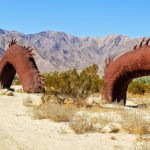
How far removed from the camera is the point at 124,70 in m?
24.1

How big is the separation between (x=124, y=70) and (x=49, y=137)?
36.2 ft

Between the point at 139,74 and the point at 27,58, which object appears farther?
the point at 27,58

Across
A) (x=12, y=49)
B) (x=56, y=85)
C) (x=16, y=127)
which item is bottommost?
(x=16, y=127)

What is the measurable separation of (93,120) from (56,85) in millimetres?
10582

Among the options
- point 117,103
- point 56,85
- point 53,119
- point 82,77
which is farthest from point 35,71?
point 53,119

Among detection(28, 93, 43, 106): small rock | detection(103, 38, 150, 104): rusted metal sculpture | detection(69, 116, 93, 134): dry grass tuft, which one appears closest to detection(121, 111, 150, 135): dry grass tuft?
detection(69, 116, 93, 134): dry grass tuft

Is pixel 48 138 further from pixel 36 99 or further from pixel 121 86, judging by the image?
pixel 121 86

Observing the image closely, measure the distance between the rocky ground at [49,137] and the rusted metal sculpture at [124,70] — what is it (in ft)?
24.4

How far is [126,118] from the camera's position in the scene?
16078 millimetres

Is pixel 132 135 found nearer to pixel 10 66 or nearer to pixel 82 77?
pixel 82 77

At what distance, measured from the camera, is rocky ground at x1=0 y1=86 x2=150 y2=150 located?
40.1ft

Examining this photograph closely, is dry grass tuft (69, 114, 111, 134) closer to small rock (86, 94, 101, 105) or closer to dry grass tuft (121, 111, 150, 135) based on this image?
dry grass tuft (121, 111, 150, 135)

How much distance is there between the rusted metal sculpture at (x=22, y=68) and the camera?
93.9ft

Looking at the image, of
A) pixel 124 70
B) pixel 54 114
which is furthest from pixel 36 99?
pixel 54 114
